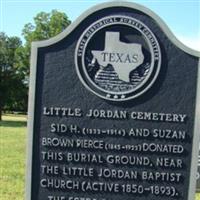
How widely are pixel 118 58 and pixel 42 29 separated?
139 feet

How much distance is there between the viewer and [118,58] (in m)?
4.91

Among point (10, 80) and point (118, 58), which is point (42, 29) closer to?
point (10, 80)

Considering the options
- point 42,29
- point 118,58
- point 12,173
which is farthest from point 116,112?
point 42,29

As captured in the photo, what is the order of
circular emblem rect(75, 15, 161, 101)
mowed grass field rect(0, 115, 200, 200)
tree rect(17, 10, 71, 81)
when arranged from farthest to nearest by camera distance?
1. tree rect(17, 10, 71, 81)
2. mowed grass field rect(0, 115, 200, 200)
3. circular emblem rect(75, 15, 161, 101)

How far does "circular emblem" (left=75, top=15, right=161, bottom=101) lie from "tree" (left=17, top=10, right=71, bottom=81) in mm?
40636

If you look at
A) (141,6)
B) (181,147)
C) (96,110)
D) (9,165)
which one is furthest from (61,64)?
(9,165)

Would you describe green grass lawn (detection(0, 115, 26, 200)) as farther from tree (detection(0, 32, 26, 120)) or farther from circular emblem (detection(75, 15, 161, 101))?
tree (detection(0, 32, 26, 120))

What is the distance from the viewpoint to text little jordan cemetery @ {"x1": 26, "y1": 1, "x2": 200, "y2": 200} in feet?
16.2

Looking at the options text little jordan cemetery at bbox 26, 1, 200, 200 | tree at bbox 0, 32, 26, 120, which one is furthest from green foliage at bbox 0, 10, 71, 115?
text little jordan cemetery at bbox 26, 1, 200, 200

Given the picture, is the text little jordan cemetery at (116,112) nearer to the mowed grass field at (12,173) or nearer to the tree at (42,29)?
the mowed grass field at (12,173)

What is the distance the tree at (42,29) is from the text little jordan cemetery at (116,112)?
40.6 meters

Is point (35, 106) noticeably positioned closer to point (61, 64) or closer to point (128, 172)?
point (61, 64)

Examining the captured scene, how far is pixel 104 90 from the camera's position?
4926 millimetres

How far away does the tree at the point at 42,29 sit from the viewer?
45731mm
